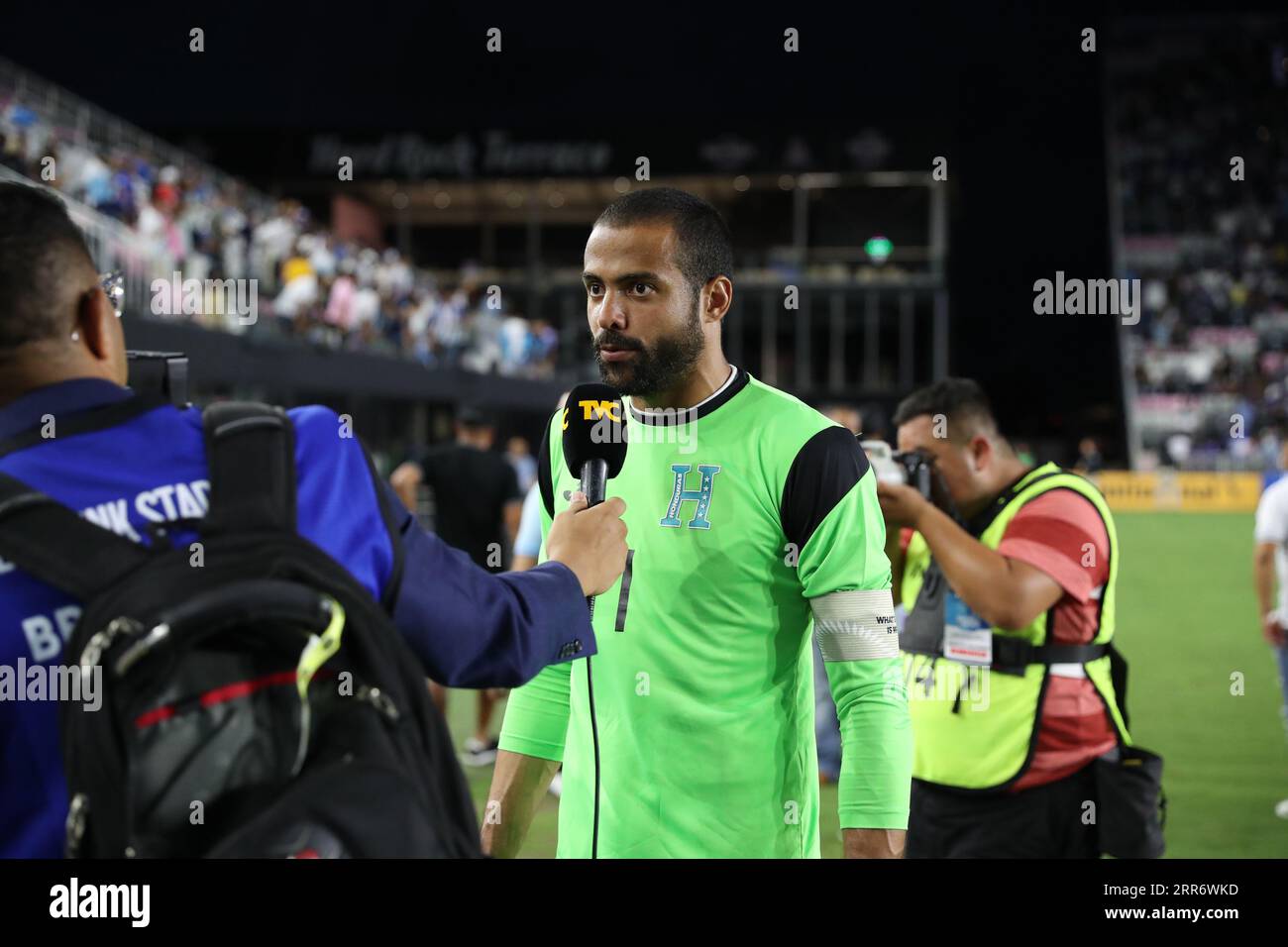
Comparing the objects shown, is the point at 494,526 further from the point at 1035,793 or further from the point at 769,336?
the point at 769,336

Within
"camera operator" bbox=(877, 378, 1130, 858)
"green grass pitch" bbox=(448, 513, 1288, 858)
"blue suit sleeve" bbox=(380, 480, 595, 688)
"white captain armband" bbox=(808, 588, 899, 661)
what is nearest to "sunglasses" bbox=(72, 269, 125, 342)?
"blue suit sleeve" bbox=(380, 480, 595, 688)

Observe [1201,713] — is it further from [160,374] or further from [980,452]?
[160,374]

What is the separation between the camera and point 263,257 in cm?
1877

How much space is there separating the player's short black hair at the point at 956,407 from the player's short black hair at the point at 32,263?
313 centimetres

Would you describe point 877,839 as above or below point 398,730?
below

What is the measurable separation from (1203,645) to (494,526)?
783cm

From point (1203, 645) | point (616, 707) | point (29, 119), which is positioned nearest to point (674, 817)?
point (616, 707)

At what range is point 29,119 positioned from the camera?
15953mm

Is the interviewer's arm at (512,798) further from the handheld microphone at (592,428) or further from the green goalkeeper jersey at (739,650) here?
the handheld microphone at (592,428)

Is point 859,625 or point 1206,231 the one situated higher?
point 1206,231

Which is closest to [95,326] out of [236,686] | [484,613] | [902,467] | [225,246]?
[236,686]

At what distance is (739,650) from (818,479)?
0.41 metres

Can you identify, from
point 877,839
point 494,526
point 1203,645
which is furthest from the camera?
point 1203,645
